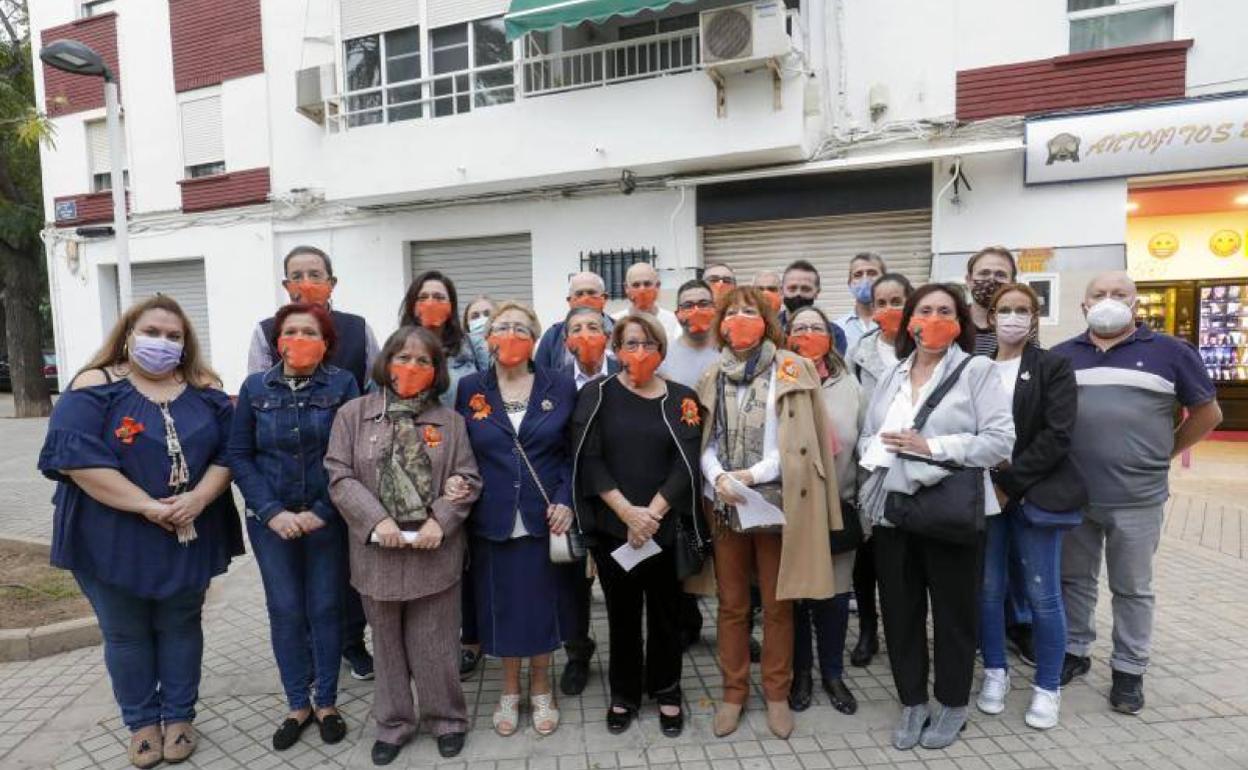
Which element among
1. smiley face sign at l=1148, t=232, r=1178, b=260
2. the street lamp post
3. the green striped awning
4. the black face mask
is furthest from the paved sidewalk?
smiley face sign at l=1148, t=232, r=1178, b=260

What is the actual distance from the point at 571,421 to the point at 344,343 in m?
1.51

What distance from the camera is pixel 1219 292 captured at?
33.1 feet

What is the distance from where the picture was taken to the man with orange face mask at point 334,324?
12.2 feet

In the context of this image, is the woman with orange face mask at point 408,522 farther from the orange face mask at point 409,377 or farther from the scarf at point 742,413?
the scarf at point 742,413

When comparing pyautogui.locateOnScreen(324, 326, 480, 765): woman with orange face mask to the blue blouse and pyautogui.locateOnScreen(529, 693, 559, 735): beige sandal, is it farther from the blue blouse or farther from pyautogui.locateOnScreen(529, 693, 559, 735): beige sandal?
the blue blouse

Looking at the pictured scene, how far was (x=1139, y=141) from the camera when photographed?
7531mm

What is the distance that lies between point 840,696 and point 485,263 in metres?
8.68

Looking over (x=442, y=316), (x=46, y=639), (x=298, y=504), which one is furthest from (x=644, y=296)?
(x=46, y=639)

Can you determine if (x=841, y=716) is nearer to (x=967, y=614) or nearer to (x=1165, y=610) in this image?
(x=967, y=614)

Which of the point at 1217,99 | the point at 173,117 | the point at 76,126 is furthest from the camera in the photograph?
the point at 76,126

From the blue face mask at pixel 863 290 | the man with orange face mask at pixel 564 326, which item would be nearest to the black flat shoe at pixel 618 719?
the man with orange face mask at pixel 564 326

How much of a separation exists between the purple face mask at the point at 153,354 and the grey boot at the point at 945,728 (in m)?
3.85

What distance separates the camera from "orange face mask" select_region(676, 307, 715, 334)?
3.90 m

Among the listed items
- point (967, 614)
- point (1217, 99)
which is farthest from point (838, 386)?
point (1217, 99)
